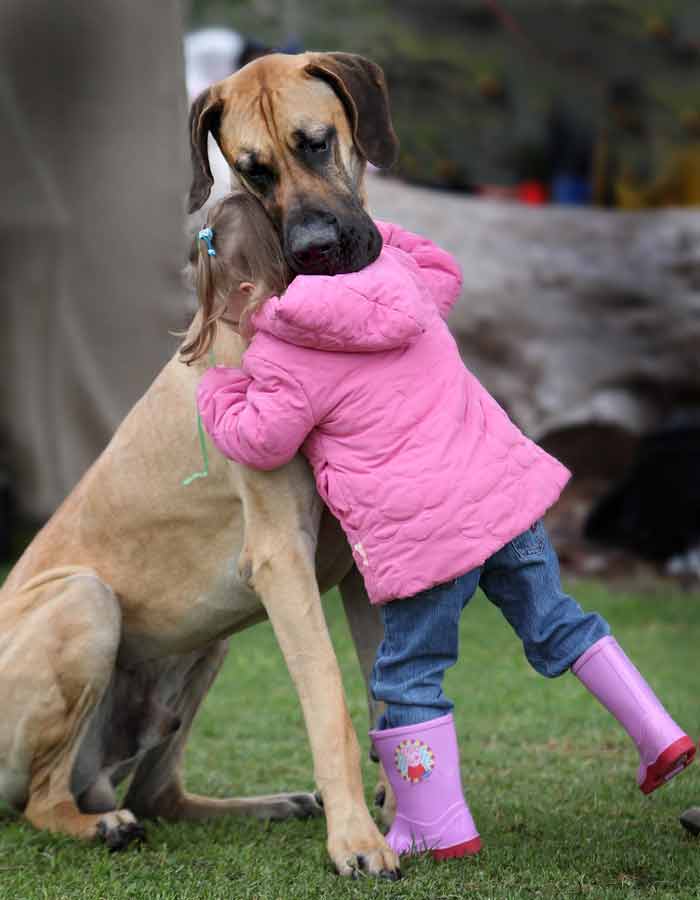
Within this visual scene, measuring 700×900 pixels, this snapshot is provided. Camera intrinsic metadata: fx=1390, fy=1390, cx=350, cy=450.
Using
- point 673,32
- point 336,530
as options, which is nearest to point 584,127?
point 673,32

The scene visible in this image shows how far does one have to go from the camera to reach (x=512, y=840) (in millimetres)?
3100

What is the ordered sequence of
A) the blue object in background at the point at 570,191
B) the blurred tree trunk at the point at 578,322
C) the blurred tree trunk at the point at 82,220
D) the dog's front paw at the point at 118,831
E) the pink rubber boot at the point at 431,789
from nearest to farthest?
the pink rubber boot at the point at 431,789, the dog's front paw at the point at 118,831, the blurred tree trunk at the point at 82,220, the blurred tree trunk at the point at 578,322, the blue object in background at the point at 570,191

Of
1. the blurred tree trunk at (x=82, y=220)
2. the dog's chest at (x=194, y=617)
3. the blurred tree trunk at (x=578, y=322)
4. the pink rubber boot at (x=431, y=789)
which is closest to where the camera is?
the pink rubber boot at (x=431, y=789)

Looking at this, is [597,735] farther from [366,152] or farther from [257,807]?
[366,152]

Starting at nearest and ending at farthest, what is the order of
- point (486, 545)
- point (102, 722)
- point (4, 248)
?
point (486, 545) → point (102, 722) → point (4, 248)

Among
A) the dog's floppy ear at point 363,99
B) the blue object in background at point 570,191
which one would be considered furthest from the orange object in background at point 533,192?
the dog's floppy ear at point 363,99

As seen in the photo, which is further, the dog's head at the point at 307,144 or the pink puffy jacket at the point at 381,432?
the dog's head at the point at 307,144

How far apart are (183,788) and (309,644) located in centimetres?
89

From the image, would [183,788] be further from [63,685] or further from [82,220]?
[82,220]

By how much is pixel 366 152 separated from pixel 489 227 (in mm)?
4488

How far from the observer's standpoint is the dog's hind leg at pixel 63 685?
→ 330cm

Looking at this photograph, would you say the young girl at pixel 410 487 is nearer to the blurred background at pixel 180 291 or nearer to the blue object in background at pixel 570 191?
the blurred background at pixel 180 291

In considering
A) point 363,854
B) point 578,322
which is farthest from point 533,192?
point 363,854

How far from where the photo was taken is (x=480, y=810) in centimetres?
346
